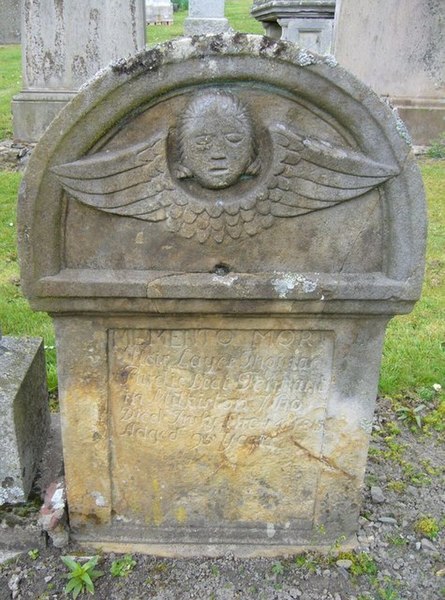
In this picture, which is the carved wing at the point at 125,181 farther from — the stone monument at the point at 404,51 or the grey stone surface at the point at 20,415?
the stone monument at the point at 404,51

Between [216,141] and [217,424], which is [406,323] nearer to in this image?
[217,424]

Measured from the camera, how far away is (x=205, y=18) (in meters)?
12.4

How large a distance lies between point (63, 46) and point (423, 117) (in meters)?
4.62

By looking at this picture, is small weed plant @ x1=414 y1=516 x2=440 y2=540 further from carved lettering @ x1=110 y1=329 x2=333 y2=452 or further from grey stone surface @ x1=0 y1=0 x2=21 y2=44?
grey stone surface @ x1=0 y1=0 x2=21 y2=44

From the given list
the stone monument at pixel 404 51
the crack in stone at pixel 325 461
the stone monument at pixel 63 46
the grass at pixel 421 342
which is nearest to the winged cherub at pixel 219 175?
the crack in stone at pixel 325 461

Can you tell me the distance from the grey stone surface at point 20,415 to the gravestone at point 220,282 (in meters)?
0.24

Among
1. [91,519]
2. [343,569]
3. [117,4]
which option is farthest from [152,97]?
[117,4]

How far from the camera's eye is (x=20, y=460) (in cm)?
249

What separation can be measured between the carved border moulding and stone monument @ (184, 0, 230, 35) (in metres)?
11.4

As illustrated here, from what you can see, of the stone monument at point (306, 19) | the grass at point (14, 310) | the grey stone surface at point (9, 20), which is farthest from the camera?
the grey stone surface at point (9, 20)

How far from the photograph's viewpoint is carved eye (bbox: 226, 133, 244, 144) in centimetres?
191

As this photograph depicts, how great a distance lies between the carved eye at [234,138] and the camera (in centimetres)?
191

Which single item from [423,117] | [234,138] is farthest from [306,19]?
[234,138]

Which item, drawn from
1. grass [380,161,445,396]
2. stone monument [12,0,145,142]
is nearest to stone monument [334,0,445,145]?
stone monument [12,0,145,142]
